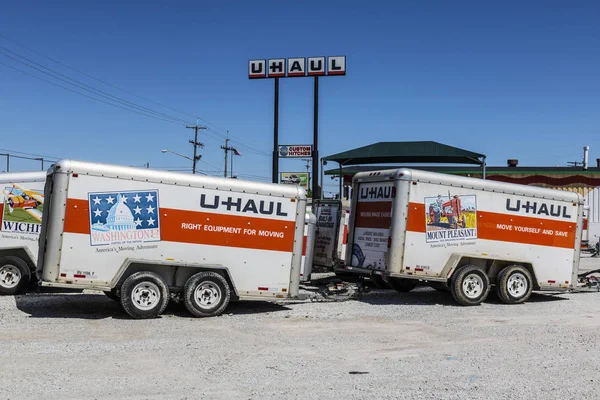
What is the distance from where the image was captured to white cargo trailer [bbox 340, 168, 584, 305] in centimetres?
1292

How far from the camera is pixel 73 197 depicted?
33.6 feet

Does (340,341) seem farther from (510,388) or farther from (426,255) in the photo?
(426,255)

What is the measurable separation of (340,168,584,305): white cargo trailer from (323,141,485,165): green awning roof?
12.9 meters

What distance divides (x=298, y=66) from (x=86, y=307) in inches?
682

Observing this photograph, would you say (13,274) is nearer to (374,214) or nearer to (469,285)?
(374,214)

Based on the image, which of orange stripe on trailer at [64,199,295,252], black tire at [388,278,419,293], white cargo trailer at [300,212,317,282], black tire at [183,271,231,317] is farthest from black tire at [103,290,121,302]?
black tire at [388,278,419,293]

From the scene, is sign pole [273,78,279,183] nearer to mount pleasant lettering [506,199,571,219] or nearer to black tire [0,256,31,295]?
mount pleasant lettering [506,199,571,219]

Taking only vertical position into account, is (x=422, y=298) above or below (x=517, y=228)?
below

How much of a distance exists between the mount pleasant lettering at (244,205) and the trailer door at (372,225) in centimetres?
259

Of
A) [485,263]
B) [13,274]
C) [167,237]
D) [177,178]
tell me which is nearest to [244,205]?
[177,178]

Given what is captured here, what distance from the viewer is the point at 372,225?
13.8m

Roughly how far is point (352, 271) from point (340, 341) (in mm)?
5054

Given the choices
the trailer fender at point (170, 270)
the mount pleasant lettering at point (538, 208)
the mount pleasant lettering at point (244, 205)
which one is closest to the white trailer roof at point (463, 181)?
the mount pleasant lettering at point (538, 208)

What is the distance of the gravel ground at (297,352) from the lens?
6.82 m
